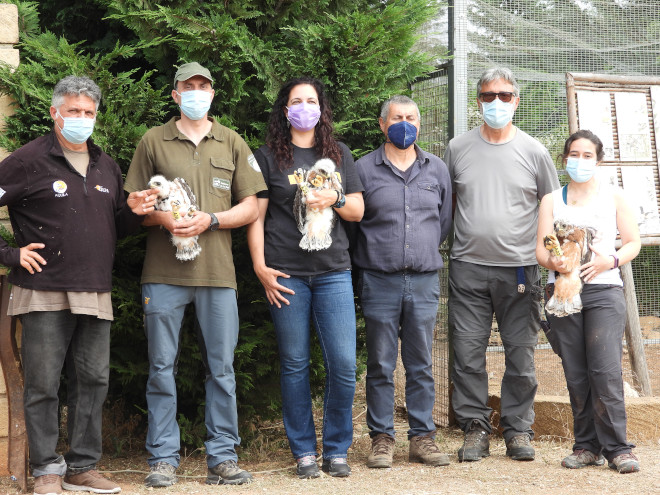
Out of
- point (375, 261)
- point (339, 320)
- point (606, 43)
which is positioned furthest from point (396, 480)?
point (606, 43)

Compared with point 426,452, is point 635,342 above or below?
above

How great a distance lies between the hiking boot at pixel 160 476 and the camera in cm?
421

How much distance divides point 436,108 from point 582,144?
1682mm

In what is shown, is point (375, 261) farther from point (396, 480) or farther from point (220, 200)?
point (396, 480)

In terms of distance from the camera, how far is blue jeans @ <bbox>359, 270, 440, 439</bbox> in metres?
4.71

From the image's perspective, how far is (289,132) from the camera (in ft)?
15.3

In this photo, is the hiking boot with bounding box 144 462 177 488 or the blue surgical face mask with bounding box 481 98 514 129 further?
the blue surgical face mask with bounding box 481 98 514 129

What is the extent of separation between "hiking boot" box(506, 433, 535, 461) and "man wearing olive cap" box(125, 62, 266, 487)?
175 cm

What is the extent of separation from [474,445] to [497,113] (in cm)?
218

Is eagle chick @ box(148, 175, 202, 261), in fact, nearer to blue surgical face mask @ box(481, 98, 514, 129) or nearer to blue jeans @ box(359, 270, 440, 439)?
blue jeans @ box(359, 270, 440, 439)

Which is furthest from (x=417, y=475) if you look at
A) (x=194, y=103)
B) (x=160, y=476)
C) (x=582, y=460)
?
(x=194, y=103)

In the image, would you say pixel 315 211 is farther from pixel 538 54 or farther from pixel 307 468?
pixel 538 54

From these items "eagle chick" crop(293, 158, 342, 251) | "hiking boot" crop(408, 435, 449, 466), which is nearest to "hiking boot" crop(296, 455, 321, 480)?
"hiking boot" crop(408, 435, 449, 466)

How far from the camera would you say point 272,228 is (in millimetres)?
4559
